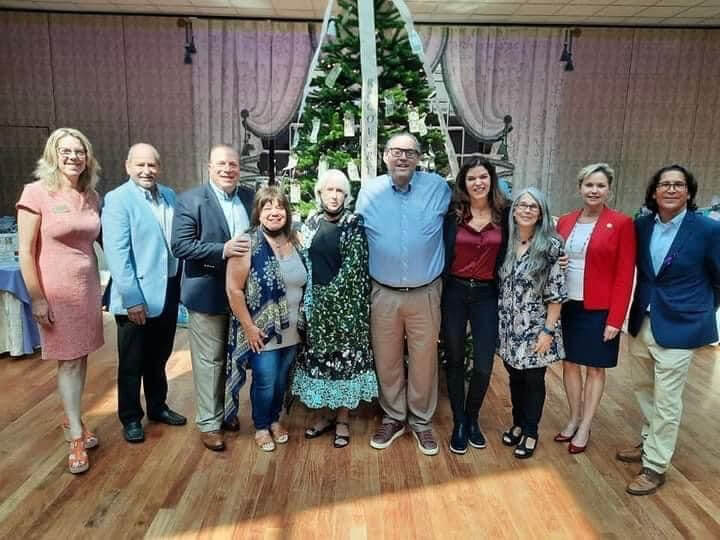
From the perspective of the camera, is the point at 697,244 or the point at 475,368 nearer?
the point at 697,244

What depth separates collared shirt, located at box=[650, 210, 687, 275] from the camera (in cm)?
212

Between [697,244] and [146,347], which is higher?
[697,244]

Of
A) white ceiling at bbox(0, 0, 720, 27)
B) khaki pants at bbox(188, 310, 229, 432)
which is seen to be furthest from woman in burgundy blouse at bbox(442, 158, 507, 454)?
white ceiling at bbox(0, 0, 720, 27)

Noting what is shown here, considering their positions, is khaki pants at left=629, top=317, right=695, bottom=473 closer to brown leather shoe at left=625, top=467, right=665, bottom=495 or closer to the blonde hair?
brown leather shoe at left=625, top=467, right=665, bottom=495

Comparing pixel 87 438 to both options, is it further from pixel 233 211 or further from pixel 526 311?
pixel 526 311

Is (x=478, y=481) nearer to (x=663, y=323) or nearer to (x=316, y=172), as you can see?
(x=663, y=323)

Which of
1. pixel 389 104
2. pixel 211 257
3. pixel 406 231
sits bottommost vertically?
pixel 211 257

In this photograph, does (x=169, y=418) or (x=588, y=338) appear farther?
(x=169, y=418)

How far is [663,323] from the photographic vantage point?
2.12 m

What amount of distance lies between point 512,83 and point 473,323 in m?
4.77

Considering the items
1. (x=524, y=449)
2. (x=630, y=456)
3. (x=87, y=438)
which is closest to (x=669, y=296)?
(x=630, y=456)

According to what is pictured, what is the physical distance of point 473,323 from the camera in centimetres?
238

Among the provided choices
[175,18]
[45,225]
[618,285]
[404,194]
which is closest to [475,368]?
[618,285]

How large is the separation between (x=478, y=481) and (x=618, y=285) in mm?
1053
